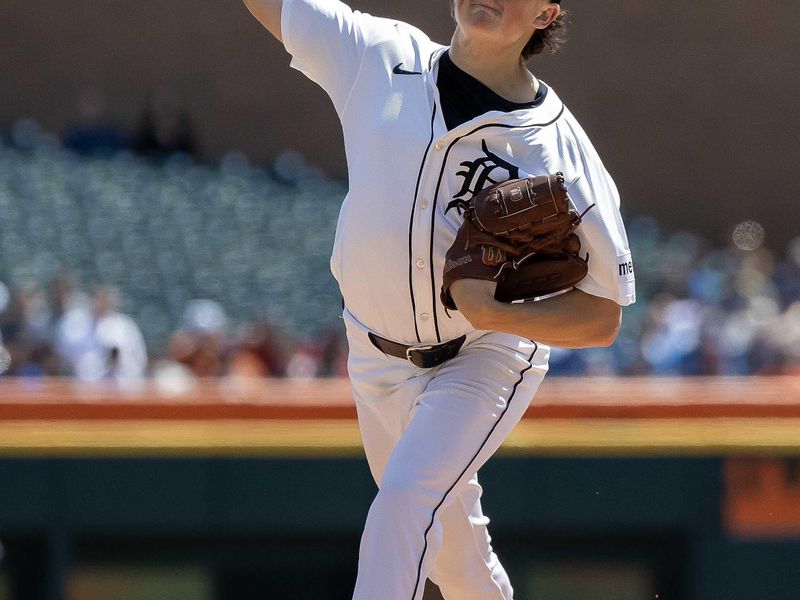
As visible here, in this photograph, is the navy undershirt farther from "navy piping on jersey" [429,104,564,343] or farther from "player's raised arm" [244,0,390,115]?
"player's raised arm" [244,0,390,115]

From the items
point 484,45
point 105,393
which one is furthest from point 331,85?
point 105,393

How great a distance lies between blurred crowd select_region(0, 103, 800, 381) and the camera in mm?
8039

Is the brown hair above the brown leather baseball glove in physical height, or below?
above

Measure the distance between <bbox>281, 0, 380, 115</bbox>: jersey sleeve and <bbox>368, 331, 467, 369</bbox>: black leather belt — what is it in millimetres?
541

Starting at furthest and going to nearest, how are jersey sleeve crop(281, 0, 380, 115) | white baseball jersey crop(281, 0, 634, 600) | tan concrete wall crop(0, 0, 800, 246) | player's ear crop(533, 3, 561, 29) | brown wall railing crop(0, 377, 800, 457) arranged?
tan concrete wall crop(0, 0, 800, 246)
brown wall railing crop(0, 377, 800, 457)
jersey sleeve crop(281, 0, 380, 115)
player's ear crop(533, 3, 561, 29)
white baseball jersey crop(281, 0, 634, 600)

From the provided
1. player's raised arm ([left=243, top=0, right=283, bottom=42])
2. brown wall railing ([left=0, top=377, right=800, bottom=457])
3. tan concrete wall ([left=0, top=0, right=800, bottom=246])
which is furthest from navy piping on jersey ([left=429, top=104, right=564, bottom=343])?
tan concrete wall ([left=0, top=0, right=800, bottom=246])

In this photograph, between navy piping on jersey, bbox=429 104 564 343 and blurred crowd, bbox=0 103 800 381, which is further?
blurred crowd, bbox=0 103 800 381

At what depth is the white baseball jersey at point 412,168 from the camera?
297cm

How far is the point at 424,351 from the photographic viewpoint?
122 inches

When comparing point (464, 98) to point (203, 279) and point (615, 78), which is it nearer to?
point (203, 279)

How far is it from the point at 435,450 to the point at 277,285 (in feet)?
25.1

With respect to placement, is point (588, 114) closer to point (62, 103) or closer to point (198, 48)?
point (198, 48)

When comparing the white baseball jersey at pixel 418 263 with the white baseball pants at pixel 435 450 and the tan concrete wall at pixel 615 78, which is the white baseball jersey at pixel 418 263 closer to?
the white baseball pants at pixel 435 450

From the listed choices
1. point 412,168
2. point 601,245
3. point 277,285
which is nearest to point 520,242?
point 601,245
